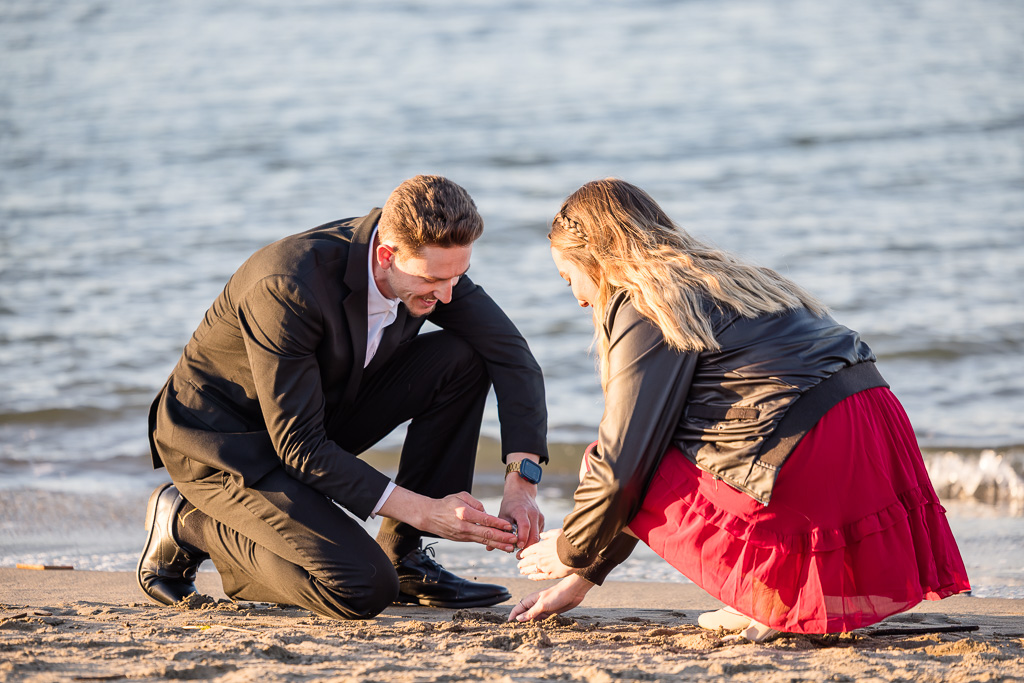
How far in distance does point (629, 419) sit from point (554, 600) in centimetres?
69

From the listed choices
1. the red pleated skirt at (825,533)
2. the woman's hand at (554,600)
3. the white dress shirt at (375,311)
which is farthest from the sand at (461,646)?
the white dress shirt at (375,311)

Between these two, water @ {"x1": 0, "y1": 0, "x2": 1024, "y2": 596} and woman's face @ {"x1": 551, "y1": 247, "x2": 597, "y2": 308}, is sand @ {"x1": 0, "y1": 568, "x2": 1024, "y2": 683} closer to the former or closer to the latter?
water @ {"x1": 0, "y1": 0, "x2": 1024, "y2": 596}

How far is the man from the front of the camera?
2682mm

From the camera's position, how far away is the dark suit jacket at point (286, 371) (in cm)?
265

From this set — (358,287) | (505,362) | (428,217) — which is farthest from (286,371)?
(505,362)

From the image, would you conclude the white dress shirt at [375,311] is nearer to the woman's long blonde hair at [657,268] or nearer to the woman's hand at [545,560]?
the woman's hand at [545,560]

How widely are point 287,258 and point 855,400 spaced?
1.57 metres

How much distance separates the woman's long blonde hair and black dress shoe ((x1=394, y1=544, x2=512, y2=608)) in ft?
3.54

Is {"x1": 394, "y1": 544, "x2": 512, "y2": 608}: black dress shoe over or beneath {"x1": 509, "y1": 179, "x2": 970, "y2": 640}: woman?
beneath

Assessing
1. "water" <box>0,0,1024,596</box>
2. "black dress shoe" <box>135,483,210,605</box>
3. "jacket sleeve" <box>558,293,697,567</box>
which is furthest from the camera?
"water" <box>0,0,1024,596</box>

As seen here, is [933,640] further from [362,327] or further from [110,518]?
[110,518]

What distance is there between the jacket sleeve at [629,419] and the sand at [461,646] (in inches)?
13.6

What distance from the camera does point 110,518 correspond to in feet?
13.9

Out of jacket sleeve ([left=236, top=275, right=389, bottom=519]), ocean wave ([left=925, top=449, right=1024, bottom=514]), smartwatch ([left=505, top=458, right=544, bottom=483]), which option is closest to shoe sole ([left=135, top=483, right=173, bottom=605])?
jacket sleeve ([left=236, top=275, right=389, bottom=519])
